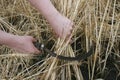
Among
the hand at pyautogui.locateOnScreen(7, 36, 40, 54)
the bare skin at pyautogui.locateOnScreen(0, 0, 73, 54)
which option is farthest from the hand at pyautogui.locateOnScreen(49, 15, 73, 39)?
the hand at pyautogui.locateOnScreen(7, 36, 40, 54)

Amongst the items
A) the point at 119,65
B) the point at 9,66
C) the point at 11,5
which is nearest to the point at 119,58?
the point at 119,65

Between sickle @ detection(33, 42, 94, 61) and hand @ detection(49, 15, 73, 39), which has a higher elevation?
hand @ detection(49, 15, 73, 39)

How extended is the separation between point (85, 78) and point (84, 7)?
35 centimetres

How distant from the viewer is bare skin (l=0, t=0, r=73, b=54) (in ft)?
4.48

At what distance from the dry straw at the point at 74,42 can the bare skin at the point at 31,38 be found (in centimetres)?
6

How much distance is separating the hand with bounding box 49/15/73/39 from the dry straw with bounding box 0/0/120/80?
4 centimetres

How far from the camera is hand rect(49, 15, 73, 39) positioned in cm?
137

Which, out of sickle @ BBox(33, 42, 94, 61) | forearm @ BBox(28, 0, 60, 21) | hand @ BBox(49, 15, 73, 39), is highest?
forearm @ BBox(28, 0, 60, 21)

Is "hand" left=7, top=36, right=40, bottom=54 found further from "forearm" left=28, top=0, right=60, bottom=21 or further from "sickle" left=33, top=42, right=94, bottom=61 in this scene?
"forearm" left=28, top=0, right=60, bottom=21

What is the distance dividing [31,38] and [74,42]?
0.75ft

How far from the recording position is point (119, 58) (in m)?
1.50

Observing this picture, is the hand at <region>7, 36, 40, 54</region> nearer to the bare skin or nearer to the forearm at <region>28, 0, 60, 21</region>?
the bare skin

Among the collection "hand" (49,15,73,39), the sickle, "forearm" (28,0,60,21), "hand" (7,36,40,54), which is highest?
"forearm" (28,0,60,21)

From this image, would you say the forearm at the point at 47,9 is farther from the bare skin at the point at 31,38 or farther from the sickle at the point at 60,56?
the sickle at the point at 60,56
